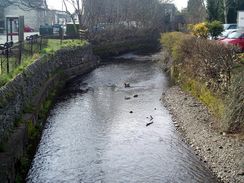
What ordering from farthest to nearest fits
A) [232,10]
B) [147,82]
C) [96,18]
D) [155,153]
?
1. [232,10]
2. [96,18]
3. [147,82]
4. [155,153]

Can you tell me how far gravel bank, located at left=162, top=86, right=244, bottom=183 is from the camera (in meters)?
12.9

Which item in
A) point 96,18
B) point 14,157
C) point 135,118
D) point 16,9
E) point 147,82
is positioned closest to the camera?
point 14,157

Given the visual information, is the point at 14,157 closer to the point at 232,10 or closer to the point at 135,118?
the point at 135,118

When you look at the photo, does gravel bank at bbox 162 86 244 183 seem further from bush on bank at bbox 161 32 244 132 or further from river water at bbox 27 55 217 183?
bush on bank at bbox 161 32 244 132

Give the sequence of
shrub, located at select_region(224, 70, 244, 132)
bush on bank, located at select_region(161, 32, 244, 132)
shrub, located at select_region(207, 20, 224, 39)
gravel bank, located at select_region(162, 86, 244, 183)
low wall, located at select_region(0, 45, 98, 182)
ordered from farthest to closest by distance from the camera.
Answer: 1. shrub, located at select_region(207, 20, 224, 39)
2. bush on bank, located at select_region(161, 32, 244, 132)
3. shrub, located at select_region(224, 70, 244, 132)
4. gravel bank, located at select_region(162, 86, 244, 183)
5. low wall, located at select_region(0, 45, 98, 182)

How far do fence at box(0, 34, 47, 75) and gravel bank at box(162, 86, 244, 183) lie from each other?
7653mm

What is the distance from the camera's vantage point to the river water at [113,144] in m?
13.4

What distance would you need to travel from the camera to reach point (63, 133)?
17.8 metres

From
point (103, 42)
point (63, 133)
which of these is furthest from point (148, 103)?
point (103, 42)

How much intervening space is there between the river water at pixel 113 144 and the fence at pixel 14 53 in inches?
119

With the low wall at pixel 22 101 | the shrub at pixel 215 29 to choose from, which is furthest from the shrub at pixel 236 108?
the shrub at pixel 215 29

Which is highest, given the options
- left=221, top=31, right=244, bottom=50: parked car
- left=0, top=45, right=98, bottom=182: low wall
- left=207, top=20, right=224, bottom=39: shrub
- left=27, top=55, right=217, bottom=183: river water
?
left=207, top=20, right=224, bottom=39: shrub

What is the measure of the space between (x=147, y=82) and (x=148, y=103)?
Answer: 22.6 feet

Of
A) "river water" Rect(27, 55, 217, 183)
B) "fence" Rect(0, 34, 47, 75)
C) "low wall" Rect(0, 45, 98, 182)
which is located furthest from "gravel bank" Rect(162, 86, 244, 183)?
"fence" Rect(0, 34, 47, 75)
